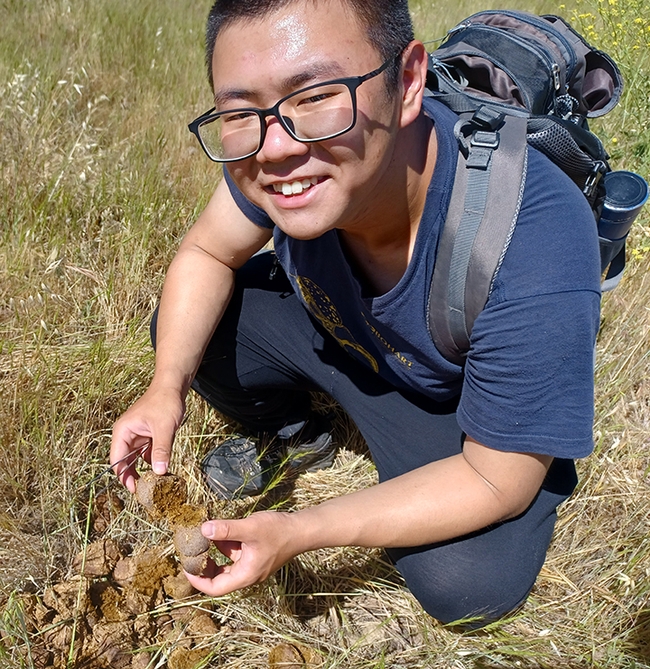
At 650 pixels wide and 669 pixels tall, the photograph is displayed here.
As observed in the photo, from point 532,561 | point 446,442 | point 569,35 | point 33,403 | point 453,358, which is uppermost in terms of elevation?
point 569,35

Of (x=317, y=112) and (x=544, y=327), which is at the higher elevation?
(x=317, y=112)

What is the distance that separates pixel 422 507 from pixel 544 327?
59cm

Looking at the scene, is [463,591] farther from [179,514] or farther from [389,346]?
[179,514]

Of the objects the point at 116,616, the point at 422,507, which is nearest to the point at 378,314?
the point at 422,507

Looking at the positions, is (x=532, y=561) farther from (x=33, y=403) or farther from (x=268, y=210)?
(x=33, y=403)

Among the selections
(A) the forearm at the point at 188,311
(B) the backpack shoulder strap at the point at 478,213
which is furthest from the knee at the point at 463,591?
(A) the forearm at the point at 188,311

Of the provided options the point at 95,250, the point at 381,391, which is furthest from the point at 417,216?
the point at 95,250

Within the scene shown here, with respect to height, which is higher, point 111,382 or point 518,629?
point 111,382

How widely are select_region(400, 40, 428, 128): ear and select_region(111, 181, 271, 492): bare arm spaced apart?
27.4 inches

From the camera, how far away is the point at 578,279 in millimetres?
1352

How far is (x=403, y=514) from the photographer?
1639mm

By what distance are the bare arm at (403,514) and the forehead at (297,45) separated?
0.96m

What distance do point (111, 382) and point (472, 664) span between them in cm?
148

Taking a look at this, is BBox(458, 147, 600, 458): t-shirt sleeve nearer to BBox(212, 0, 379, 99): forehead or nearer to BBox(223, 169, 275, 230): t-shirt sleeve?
BBox(212, 0, 379, 99): forehead
